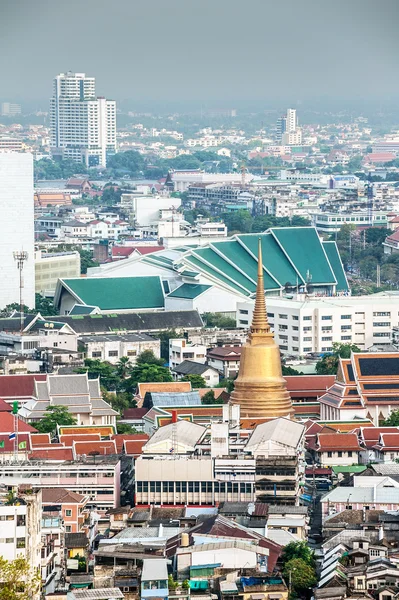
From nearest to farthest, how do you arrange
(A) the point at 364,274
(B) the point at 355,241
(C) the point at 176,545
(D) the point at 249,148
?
1. (C) the point at 176,545
2. (A) the point at 364,274
3. (B) the point at 355,241
4. (D) the point at 249,148

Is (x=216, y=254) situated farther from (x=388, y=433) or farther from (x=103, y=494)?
(x=103, y=494)

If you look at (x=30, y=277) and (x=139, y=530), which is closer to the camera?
(x=139, y=530)

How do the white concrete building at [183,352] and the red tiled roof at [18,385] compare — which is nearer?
the red tiled roof at [18,385]

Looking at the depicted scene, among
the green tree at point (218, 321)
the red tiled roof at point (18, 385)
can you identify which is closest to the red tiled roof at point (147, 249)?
the green tree at point (218, 321)

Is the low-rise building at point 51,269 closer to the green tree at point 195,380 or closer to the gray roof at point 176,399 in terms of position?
the green tree at point 195,380

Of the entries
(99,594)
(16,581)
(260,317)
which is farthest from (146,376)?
(16,581)

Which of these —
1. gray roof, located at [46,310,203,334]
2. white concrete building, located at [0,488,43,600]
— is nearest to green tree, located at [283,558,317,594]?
white concrete building, located at [0,488,43,600]

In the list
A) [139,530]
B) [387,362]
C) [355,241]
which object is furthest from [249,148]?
[139,530]
